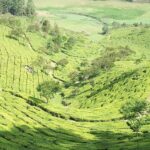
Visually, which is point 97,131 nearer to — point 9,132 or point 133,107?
point 133,107

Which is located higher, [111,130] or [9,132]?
[9,132]

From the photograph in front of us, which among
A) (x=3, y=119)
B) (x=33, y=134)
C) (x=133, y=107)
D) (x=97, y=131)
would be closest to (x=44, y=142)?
(x=33, y=134)

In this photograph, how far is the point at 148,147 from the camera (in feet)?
494

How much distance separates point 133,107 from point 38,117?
39870 millimetres

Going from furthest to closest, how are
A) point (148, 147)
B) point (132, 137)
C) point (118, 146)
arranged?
point (132, 137) → point (118, 146) → point (148, 147)

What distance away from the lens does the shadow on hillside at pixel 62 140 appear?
150250mm

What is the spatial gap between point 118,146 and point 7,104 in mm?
60009

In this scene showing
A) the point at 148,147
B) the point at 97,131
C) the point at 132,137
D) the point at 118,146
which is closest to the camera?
the point at 148,147

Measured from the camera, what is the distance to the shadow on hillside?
150250 millimetres

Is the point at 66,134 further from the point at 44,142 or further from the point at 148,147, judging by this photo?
the point at 148,147

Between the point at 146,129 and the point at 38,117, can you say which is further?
the point at 38,117

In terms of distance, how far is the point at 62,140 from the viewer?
16950 centimetres

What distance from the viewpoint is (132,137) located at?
176 metres

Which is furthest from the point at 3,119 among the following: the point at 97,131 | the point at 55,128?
the point at 97,131
